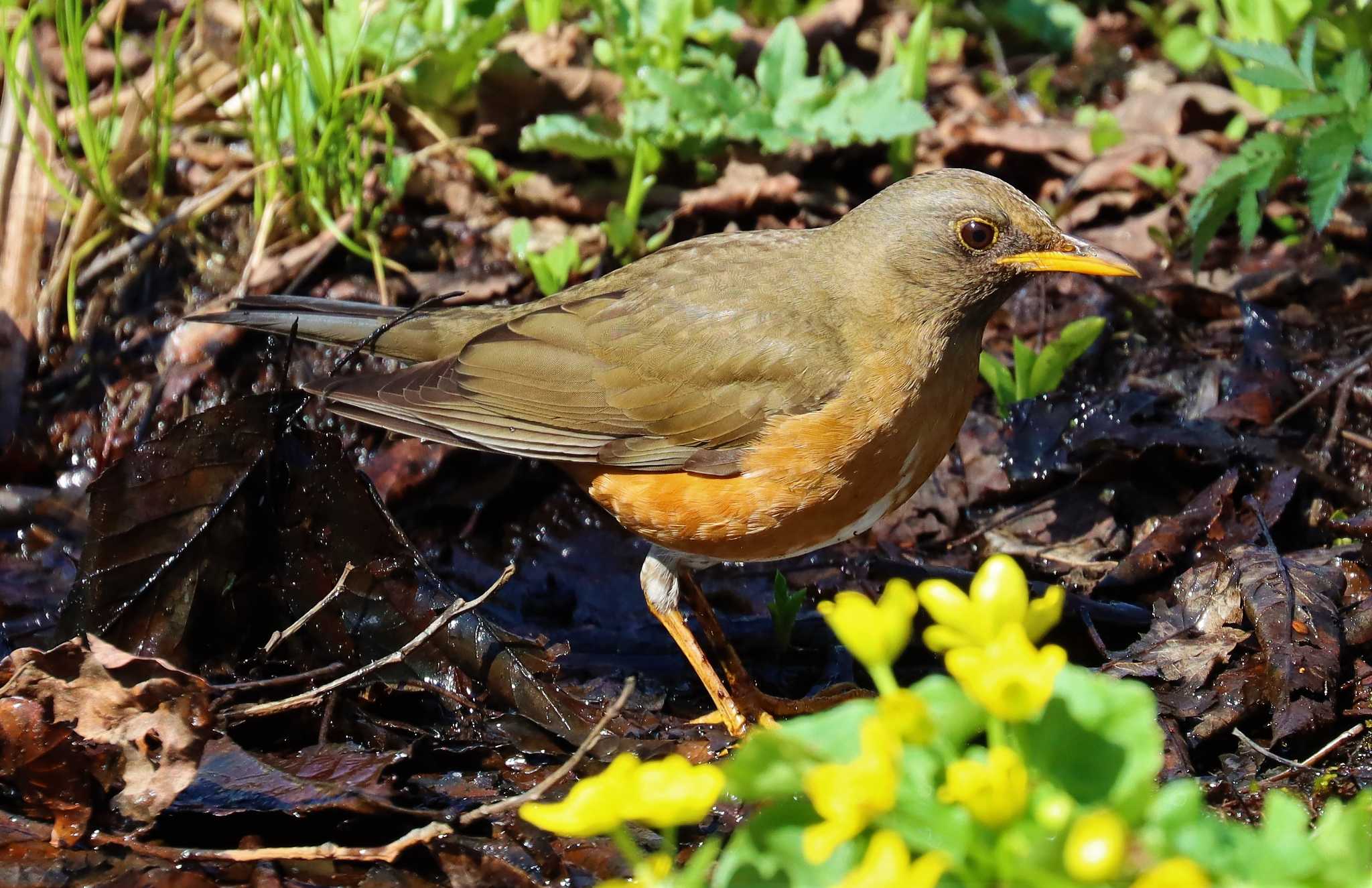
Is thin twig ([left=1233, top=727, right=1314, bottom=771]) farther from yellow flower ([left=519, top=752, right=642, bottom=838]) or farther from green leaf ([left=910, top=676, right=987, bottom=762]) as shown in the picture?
yellow flower ([left=519, top=752, right=642, bottom=838])

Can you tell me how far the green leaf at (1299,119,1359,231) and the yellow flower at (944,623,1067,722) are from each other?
10.5 ft

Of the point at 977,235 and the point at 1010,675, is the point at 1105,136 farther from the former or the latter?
the point at 1010,675

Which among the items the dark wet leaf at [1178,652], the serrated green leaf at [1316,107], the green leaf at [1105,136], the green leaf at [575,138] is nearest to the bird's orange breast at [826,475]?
the dark wet leaf at [1178,652]

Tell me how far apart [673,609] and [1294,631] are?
183 cm

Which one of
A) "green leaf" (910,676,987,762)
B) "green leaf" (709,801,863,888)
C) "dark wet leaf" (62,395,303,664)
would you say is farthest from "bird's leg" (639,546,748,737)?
"green leaf" (910,676,987,762)

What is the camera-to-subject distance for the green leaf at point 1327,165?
460cm

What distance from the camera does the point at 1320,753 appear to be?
3.60 m

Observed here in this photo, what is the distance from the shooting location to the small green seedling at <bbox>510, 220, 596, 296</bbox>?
5.58 metres

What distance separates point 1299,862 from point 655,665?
114 inches

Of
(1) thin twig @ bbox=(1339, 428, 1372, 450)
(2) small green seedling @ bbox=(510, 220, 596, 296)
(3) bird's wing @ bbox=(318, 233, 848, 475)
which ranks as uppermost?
(3) bird's wing @ bbox=(318, 233, 848, 475)

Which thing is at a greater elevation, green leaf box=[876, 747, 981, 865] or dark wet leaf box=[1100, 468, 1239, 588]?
green leaf box=[876, 747, 981, 865]

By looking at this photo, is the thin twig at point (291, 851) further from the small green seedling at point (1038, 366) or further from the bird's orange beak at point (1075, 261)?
the small green seedling at point (1038, 366)

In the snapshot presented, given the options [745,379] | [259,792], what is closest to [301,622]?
[259,792]

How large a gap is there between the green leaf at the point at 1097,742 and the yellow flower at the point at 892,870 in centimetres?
24
